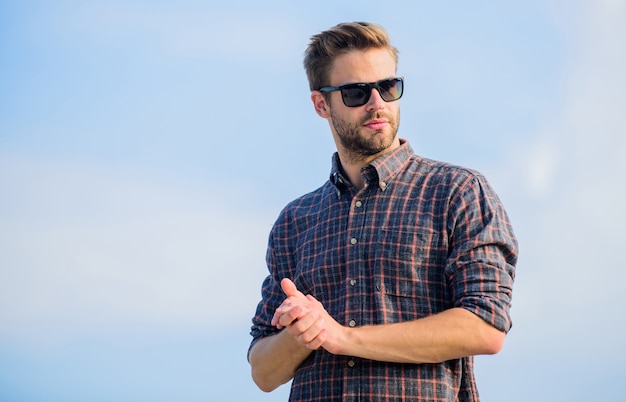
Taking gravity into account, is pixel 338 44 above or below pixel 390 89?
above

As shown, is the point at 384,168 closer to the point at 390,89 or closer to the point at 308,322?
the point at 390,89

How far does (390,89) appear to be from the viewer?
4.57 meters

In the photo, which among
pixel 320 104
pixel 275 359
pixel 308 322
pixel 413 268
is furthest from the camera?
pixel 320 104

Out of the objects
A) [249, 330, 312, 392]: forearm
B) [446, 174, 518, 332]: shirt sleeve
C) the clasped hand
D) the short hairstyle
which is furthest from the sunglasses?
[249, 330, 312, 392]: forearm

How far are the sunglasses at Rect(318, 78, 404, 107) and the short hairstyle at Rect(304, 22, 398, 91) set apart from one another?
22 cm

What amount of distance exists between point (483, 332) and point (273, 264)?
1443mm

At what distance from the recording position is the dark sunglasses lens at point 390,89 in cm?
455

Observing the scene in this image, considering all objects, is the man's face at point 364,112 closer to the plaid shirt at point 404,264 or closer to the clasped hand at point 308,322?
the plaid shirt at point 404,264

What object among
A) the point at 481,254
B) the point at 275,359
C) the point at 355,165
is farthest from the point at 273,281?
the point at 481,254

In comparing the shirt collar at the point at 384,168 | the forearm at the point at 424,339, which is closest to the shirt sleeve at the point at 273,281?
the shirt collar at the point at 384,168

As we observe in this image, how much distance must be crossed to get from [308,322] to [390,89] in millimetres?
1491

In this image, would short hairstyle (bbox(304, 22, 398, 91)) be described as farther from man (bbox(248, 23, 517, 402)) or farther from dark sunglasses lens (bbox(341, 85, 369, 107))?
dark sunglasses lens (bbox(341, 85, 369, 107))

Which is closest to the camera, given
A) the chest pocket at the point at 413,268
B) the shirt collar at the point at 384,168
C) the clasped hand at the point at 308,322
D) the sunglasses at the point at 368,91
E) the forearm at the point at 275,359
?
the clasped hand at the point at 308,322

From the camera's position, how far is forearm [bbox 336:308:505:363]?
151 inches
